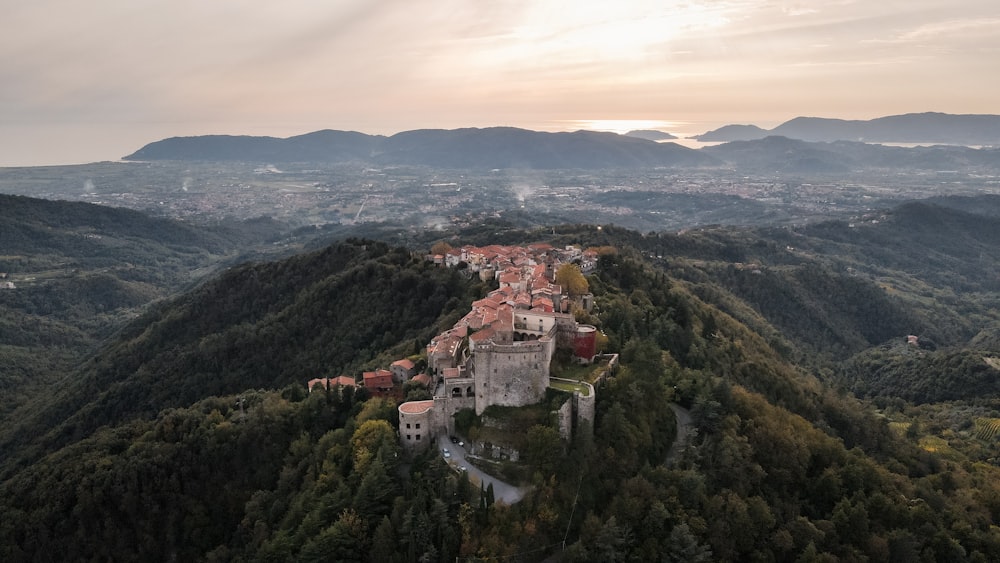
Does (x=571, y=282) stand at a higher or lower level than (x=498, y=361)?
higher

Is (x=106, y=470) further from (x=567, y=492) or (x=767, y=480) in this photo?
(x=767, y=480)

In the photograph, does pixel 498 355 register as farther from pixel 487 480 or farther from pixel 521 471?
pixel 487 480

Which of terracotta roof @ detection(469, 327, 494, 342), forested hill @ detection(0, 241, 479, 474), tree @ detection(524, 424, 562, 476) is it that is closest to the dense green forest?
tree @ detection(524, 424, 562, 476)

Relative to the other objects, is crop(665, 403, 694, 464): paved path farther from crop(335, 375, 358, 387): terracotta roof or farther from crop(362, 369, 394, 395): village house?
crop(335, 375, 358, 387): terracotta roof

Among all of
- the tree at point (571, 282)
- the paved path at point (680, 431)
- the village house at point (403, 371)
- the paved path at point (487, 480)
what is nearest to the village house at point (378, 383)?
the village house at point (403, 371)

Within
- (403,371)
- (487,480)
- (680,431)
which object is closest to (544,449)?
(487,480)
